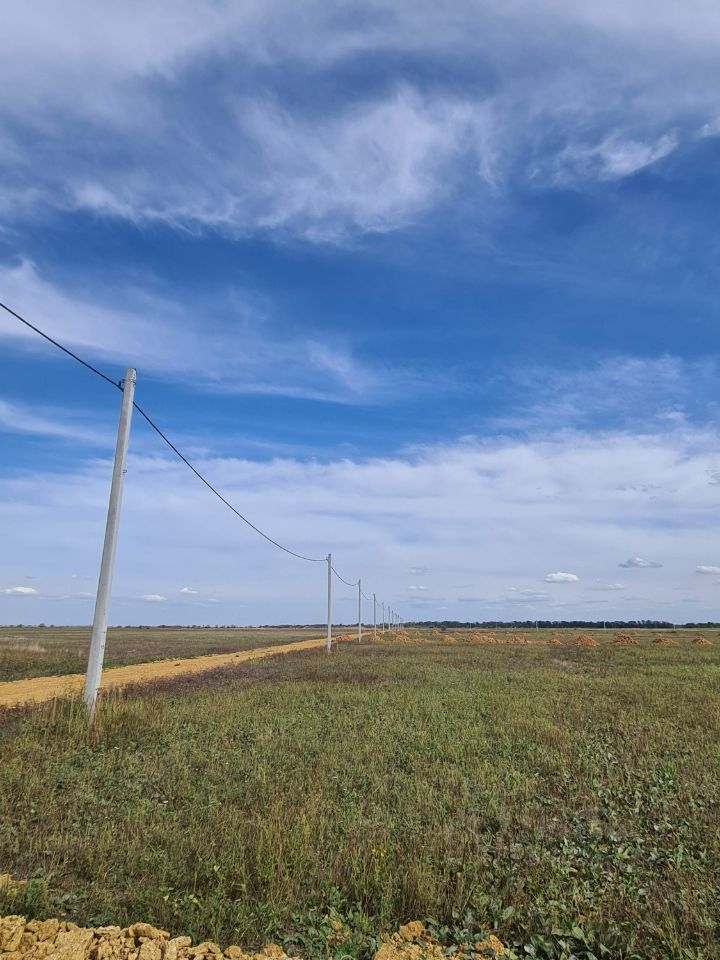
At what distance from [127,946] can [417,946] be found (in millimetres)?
2225

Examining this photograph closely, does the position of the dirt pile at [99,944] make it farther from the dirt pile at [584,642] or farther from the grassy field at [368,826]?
the dirt pile at [584,642]

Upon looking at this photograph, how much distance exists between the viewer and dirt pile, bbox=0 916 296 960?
407 cm

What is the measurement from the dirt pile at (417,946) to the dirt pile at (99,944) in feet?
2.70

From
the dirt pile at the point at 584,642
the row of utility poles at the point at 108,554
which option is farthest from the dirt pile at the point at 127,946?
the dirt pile at the point at 584,642

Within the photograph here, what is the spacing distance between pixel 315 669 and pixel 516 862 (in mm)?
22350

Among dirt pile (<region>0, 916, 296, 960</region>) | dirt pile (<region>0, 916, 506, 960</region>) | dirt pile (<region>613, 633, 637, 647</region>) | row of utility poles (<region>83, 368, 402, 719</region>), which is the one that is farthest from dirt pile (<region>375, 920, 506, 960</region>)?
dirt pile (<region>613, 633, 637, 647</region>)

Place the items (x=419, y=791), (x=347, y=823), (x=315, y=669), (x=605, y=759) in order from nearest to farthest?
(x=347, y=823) → (x=419, y=791) → (x=605, y=759) → (x=315, y=669)

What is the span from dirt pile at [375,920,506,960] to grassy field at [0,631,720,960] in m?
0.14

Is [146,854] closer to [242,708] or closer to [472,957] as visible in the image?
[472,957]

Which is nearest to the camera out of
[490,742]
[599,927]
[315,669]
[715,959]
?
[715,959]

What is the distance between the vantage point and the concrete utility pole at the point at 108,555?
11188 millimetres

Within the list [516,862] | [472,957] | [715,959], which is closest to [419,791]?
[516,862]

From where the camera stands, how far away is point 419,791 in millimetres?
7934

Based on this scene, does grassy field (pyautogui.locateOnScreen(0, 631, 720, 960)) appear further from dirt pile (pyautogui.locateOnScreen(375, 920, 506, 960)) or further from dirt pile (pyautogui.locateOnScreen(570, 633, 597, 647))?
dirt pile (pyautogui.locateOnScreen(570, 633, 597, 647))
